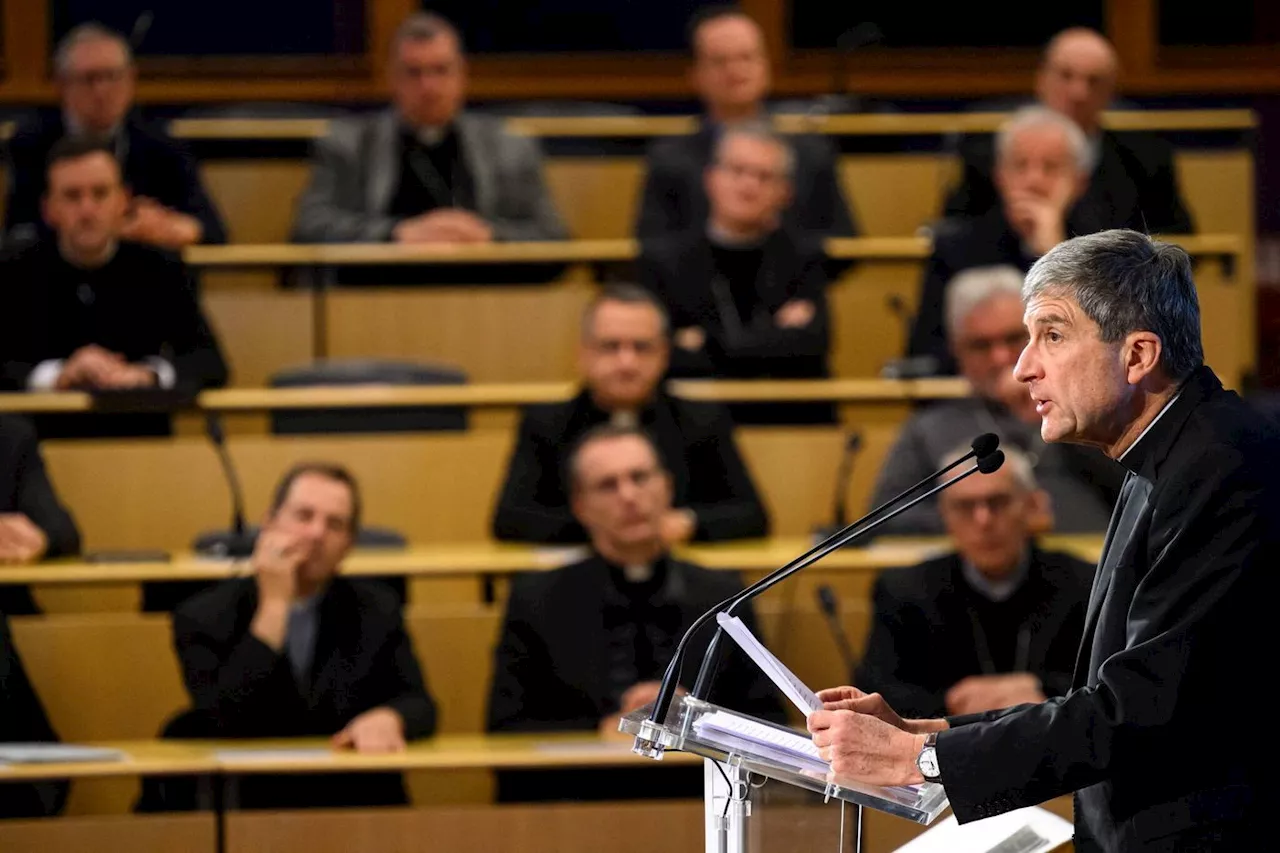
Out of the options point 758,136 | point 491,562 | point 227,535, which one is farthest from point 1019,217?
point 227,535

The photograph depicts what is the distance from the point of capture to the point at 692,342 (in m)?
4.20

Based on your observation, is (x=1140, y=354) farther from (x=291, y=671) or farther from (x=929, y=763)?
(x=291, y=671)

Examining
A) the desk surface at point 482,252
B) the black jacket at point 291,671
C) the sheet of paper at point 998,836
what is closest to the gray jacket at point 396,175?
the desk surface at point 482,252

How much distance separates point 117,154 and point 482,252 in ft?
3.15

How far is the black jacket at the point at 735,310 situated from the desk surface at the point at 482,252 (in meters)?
0.11

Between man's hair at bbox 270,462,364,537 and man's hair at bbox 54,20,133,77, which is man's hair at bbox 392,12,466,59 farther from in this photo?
man's hair at bbox 270,462,364,537

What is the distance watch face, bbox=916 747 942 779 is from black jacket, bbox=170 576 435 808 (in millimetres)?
1645

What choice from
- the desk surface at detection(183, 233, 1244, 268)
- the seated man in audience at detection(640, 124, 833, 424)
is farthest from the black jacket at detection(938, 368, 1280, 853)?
the desk surface at detection(183, 233, 1244, 268)

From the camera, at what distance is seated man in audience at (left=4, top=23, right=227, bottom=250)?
4.52 meters

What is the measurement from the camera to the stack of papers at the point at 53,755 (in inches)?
107

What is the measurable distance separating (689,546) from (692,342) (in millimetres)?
635

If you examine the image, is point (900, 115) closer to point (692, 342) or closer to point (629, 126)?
point (629, 126)

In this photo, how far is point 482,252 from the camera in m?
4.31

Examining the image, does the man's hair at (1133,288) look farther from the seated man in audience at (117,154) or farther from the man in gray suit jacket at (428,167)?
the seated man in audience at (117,154)
